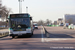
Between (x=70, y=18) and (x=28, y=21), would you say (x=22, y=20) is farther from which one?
(x=70, y=18)

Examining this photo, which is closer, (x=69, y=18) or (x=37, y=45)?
(x=37, y=45)

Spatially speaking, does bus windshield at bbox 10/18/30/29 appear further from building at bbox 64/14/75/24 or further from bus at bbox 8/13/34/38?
building at bbox 64/14/75/24

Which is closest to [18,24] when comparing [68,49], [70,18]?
[68,49]

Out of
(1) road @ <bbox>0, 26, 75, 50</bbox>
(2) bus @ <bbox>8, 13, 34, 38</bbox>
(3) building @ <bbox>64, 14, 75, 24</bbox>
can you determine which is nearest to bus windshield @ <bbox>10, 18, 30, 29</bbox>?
(2) bus @ <bbox>8, 13, 34, 38</bbox>

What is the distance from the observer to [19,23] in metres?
17.1

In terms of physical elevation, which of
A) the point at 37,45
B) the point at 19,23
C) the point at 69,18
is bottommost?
the point at 37,45

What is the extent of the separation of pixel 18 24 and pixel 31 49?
26.4 ft

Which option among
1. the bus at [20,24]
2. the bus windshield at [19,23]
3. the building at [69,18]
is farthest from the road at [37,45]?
the building at [69,18]

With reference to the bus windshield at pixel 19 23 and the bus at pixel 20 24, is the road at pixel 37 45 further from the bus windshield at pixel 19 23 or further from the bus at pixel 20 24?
the bus windshield at pixel 19 23

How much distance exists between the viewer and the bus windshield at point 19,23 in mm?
17109

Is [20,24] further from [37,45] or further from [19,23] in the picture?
[37,45]

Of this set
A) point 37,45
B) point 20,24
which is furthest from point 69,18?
point 37,45

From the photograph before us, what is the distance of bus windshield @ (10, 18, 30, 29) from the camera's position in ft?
56.1

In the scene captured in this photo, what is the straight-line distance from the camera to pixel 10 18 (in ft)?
56.7
